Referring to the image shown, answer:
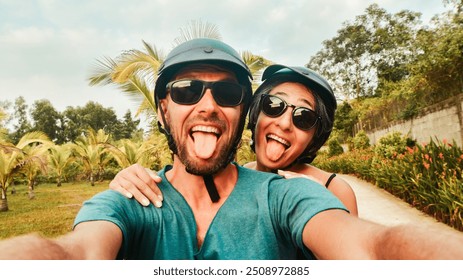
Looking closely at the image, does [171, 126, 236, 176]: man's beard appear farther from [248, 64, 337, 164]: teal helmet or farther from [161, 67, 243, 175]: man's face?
[248, 64, 337, 164]: teal helmet

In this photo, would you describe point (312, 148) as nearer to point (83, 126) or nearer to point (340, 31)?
point (340, 31)

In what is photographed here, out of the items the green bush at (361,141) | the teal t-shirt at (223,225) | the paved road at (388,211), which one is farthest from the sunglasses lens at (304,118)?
the green bush at (361,141)

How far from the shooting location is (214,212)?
132 cm

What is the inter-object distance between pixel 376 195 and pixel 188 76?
6.27m

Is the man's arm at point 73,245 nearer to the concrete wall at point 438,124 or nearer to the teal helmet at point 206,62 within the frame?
the teal helmet at point 206,62

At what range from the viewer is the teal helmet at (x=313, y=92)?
1.99m

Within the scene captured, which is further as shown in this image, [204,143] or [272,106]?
[272,106]

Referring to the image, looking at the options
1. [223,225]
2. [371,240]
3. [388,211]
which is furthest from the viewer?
[388,211]

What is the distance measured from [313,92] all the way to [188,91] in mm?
948

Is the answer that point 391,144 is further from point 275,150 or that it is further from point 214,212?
point 214,212

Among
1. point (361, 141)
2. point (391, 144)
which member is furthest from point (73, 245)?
point (361, 141)

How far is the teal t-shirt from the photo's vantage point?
45.1 inches

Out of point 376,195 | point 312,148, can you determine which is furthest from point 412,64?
point 312,148

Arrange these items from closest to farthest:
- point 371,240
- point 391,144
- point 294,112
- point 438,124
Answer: point 371,240
point 294,112
point 438,124
point 391,144
